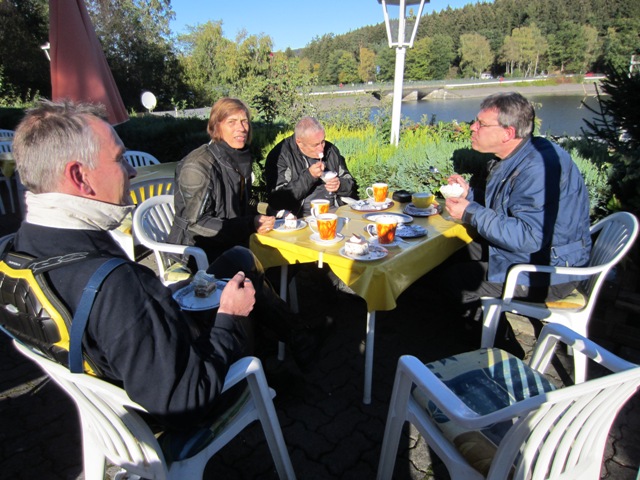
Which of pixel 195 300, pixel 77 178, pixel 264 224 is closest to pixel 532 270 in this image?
pixel 264 224

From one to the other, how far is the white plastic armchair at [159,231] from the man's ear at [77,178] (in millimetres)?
1420

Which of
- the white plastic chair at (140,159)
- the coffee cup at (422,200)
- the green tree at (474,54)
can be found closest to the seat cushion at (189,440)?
the coffee cup at (422,200)

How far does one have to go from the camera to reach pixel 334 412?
7.72ft

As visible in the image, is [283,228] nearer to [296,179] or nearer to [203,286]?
[203,286]

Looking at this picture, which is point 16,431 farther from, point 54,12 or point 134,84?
point 134,84

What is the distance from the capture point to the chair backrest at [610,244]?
2.15m

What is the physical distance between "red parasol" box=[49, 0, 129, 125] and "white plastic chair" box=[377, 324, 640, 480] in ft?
12.2

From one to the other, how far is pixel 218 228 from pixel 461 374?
1.83 m

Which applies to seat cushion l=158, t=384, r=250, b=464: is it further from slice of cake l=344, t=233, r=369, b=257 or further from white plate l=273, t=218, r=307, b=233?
white plate l=273, t=218, r=307, b=233

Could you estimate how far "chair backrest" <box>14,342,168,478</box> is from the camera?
3.74 ft

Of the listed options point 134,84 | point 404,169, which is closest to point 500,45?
point 134,84

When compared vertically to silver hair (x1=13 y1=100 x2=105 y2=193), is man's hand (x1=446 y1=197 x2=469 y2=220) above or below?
below

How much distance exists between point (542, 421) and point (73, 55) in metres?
4.69

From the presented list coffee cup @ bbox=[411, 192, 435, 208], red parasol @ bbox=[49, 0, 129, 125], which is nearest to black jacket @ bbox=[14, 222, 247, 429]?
coffee cup @ bbox=[411, 192, 435, 208]
